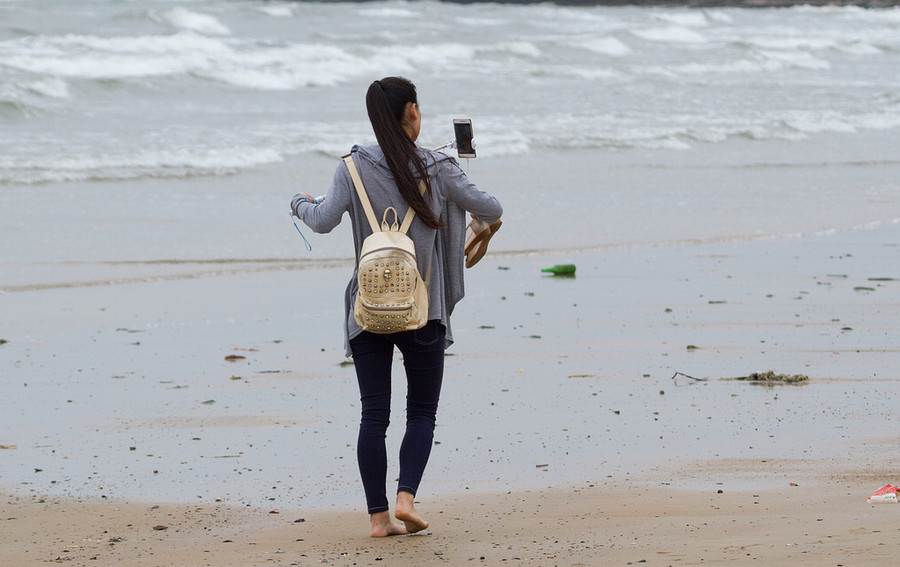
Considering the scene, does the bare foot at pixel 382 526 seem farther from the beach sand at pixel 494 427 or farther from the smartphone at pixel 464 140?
the smartphone at pixel 464 140

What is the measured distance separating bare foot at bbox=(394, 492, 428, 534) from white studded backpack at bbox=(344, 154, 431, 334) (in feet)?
1.81

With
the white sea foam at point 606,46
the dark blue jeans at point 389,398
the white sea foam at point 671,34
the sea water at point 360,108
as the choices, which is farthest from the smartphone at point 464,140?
the white sea foam at point 671,34

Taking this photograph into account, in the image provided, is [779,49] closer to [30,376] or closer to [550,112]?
[550,112]

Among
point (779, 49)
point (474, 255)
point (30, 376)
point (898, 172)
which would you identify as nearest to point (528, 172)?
point (898, 172)

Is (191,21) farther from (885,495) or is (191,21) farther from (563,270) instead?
(885,495)

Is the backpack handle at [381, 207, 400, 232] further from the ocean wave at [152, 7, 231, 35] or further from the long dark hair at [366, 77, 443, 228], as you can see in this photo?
the ocean wave at [152, 7, 231, 35]

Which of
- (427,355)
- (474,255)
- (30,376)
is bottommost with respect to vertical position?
(30,376)

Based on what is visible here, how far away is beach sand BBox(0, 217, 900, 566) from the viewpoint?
12.5 ft

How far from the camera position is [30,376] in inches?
247

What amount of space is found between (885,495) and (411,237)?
174 centimetres

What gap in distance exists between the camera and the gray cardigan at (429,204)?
3828 mm

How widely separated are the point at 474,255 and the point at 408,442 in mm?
651

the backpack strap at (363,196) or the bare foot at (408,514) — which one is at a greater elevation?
the backpack strap at (363,196)

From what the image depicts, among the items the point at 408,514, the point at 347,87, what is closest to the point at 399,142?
the point at 408,514
